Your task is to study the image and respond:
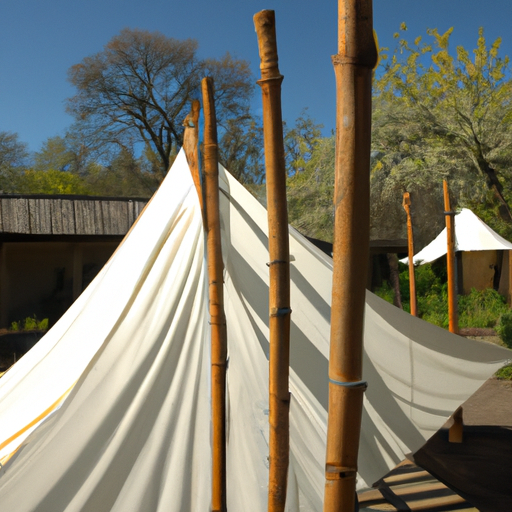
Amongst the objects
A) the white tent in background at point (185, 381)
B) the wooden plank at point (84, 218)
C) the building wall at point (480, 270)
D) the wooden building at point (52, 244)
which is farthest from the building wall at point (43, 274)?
the building wall at point (480, 270)

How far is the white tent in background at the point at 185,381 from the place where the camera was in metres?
2.44

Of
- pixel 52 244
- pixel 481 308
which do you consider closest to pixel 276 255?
pixel 52 244

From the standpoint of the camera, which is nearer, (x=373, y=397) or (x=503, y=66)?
(x=373, y=397)

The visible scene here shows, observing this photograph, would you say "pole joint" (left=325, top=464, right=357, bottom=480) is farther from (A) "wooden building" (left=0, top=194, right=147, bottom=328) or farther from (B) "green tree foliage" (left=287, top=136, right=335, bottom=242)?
(B) "green tree foliage" (left=287, top=136, right=335, bottom=242)

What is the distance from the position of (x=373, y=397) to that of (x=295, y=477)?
77cm

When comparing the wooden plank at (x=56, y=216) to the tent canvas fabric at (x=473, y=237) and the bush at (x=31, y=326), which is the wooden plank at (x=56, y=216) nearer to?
the bush at (x=31, y=326)

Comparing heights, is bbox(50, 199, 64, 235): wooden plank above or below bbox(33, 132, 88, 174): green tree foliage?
below

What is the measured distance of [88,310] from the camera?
3094 mm

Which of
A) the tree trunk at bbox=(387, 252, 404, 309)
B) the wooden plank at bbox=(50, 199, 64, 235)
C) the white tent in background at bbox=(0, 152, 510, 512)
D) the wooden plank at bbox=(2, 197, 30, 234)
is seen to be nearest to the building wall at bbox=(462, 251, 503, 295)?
the tree trunk at bbox=(387, 252, 404, 309)

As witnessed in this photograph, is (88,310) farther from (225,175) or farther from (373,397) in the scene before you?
(373,397)

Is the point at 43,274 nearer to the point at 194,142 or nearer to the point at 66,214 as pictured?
the point at 66,214

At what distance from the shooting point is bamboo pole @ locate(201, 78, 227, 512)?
8.25 feet

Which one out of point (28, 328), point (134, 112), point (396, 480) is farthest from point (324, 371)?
point (134, 112)

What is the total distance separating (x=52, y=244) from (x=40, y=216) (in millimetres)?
2127
